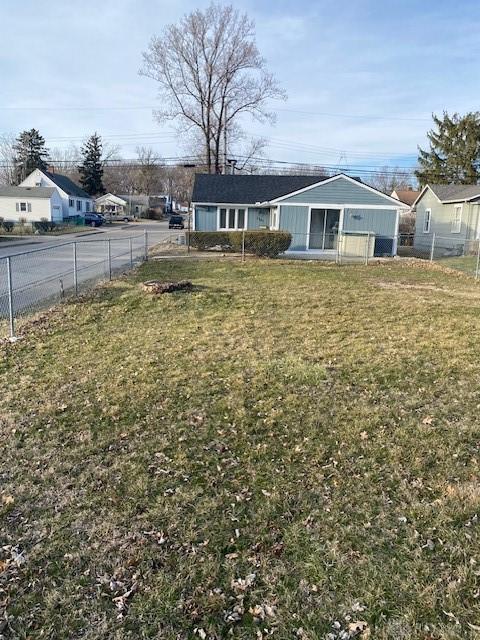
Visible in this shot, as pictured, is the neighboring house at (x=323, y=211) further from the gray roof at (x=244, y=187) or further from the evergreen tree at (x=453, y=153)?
the evergreen tree at (x=453, y=153)

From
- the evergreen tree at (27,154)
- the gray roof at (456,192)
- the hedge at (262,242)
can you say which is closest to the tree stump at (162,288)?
the hedge at (262,242)

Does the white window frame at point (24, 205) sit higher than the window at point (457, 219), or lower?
higher

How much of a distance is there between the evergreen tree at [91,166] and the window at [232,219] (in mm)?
53949

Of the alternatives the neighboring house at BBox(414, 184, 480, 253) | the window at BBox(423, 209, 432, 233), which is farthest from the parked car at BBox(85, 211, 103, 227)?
the window at BBox(423, 209, 432, 233)

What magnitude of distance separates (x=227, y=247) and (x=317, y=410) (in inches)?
763

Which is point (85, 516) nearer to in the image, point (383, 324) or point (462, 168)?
point (383, 324)

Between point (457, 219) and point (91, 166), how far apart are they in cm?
6043

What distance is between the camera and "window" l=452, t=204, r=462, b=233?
2603 cm

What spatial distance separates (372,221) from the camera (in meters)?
23.3

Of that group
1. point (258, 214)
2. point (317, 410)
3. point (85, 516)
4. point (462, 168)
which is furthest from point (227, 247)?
point (462, 168)

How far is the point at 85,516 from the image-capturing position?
2.94m

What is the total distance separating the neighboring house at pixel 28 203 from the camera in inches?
1944

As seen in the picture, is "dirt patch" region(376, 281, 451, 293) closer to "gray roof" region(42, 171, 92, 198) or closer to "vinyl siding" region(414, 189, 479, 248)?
"vinyl siding" region(414, 189, 479, 248)

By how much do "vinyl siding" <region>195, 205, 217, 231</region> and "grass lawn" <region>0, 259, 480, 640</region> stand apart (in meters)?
19.3
